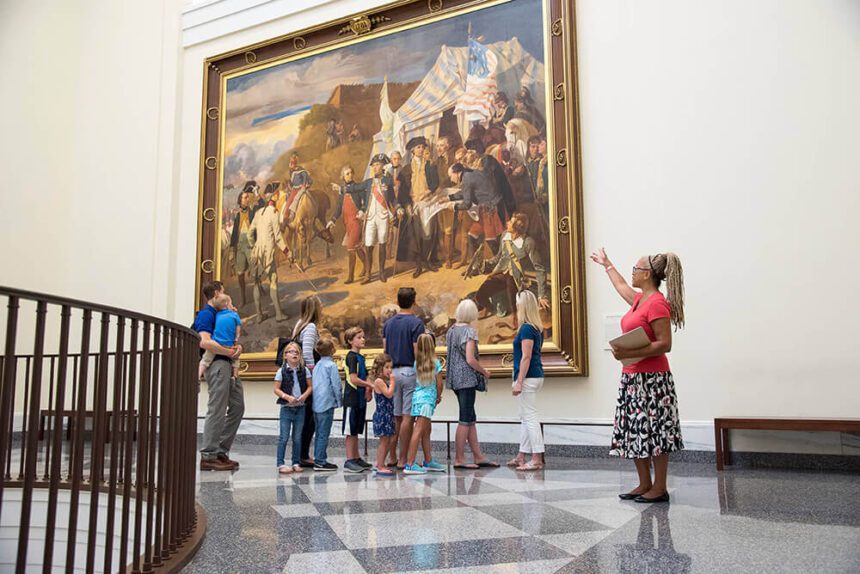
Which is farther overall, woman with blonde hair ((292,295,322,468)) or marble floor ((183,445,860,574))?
woman with blonde hair ((292,295,322,468))

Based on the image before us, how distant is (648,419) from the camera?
4.68 meters

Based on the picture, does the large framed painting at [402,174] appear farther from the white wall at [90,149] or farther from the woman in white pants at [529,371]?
the woman in white pants at [529,371]

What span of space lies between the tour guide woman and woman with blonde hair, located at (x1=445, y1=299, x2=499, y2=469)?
2.19 metres

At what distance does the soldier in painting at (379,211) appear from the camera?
32.6 feet

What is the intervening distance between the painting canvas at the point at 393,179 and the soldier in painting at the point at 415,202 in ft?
0.06

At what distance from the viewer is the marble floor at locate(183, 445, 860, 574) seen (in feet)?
10.7

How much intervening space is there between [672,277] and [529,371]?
7.54 ft

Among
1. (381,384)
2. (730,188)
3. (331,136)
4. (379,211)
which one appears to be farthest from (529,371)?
(331,136)

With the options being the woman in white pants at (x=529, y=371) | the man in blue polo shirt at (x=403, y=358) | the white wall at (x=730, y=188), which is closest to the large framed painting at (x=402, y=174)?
the white wall at (x=730, y=188)

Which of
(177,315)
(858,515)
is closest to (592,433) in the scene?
(858,515)

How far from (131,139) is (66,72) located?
2188 mm

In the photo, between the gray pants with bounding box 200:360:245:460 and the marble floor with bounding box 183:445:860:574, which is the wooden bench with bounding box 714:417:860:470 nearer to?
the marble floor with bounding box 183:445:860:574

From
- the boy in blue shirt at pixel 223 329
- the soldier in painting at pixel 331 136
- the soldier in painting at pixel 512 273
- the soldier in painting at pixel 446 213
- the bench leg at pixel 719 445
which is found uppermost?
the soldier in painting at pixel 331 136

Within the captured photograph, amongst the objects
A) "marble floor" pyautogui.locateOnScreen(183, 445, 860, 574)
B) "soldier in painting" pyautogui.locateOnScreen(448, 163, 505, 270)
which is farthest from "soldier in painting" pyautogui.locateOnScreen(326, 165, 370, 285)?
"marble floor" pyautogui.locateOnScreen(183, 445, 860, 574)
